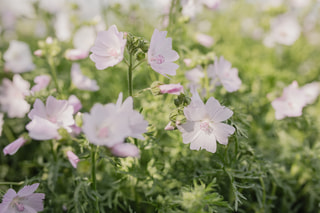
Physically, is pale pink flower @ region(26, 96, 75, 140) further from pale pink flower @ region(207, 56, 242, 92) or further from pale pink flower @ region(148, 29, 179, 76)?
pale pink flower @ region(207, 56, 242, 92)

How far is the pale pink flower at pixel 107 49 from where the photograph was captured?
1138 mm

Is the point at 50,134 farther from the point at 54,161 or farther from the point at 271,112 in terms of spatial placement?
the point at 271,112

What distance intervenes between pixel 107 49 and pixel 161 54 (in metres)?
0.23

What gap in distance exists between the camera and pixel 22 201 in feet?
3.89

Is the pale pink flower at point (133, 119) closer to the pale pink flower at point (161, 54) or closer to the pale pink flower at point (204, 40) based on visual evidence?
the pale pink flower at point (161, 54)

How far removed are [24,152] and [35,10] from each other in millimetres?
1199

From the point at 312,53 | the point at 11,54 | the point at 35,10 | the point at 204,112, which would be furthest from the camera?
the point at 312,53

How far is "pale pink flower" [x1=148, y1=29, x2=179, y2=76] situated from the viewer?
115 cm

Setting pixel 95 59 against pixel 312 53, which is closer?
pixel 95 59

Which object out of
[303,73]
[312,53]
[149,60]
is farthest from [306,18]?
[149,60]

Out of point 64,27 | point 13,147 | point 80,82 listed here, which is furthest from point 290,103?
point 64,27

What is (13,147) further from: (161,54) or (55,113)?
(161,54)

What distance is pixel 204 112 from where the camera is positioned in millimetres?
1177

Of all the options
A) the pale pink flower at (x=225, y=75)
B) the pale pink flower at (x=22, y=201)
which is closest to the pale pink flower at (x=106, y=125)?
the pale pink flower at (x=22, y=201)
